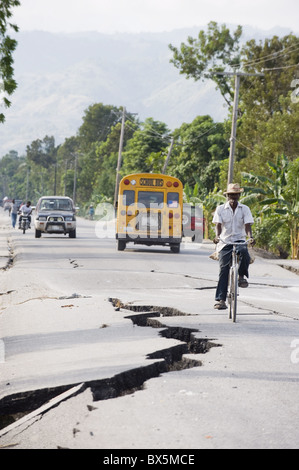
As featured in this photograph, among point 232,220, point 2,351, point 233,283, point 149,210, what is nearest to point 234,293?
point 233,283

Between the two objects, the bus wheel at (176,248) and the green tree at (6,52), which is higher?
the green tree at (6,52)

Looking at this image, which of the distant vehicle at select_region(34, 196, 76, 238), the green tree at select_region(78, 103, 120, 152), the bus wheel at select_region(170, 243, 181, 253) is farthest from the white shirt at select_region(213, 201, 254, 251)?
the green tree at select_region(78, 103, 120, 152)

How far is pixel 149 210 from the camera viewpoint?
23641 mm

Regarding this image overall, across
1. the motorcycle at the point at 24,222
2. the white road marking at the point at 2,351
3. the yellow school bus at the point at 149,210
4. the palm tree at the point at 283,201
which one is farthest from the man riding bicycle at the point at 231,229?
the motorcycle at the point at 24,222

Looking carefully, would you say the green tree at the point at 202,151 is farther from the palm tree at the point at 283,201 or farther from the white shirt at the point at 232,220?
the white shirt at the point at 232,220

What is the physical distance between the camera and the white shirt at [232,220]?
10.4m

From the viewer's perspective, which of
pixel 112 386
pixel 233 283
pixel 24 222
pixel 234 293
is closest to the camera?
pixel 112 386

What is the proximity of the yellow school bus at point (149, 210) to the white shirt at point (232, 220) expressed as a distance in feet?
42.7

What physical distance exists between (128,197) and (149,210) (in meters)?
0.80

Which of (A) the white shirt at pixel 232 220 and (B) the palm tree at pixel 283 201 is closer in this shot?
(A) the white shirt at pixel 232 220

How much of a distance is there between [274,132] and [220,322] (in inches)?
1221

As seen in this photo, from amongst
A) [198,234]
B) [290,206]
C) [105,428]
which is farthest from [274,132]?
[105,428]

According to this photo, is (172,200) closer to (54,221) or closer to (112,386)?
(54,221)

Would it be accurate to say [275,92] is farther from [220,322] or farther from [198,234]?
[220,322]
